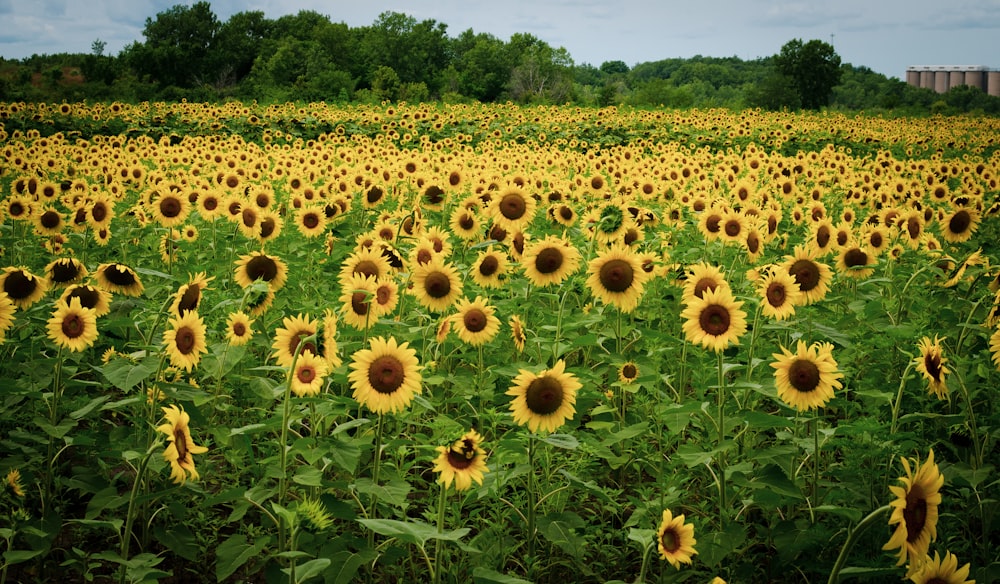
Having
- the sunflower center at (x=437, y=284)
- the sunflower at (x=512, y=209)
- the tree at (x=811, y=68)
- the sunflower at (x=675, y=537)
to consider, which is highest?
the tree at (x=811, y=68)

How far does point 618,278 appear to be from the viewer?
13.8ft

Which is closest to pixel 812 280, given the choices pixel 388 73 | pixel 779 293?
pixel 779 293

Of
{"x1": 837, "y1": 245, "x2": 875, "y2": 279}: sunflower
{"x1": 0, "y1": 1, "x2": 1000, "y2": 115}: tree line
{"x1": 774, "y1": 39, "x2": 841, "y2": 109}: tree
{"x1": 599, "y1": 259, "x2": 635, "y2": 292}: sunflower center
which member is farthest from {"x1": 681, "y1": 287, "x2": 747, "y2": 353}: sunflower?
{"x1": 774, "y1": 39, "x2": 841, "y2": 109}: tree

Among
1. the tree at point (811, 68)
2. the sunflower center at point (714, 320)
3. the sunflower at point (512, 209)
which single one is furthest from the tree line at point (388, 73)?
the sunflower center at point (714, 320)

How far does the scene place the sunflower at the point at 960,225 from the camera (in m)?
6.34

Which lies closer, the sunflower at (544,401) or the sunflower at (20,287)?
the sunflower at (544,401)

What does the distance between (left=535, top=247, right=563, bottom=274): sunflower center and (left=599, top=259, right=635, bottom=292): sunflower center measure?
454mm

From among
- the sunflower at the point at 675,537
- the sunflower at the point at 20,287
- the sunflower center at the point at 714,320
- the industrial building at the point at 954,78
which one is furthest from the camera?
the industrial building at the point at 954,78

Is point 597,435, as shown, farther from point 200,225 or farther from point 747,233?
point 200,225

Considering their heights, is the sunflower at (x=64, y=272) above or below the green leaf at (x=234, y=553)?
above

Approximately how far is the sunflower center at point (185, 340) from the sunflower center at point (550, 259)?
212 cm

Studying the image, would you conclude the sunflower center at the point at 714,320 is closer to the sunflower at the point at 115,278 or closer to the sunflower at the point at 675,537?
the sunflower at the point at 675,537

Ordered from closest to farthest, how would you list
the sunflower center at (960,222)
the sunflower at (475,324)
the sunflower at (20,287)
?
the sunflower at (20,287)
the sunflower at (475,324)
the sunflower center at (960,222)

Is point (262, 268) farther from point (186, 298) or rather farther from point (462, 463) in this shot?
point (462, 463)
